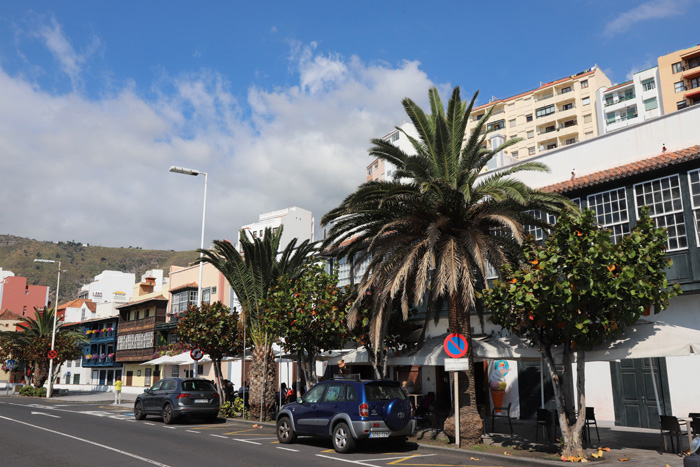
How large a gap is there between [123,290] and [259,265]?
63.1m

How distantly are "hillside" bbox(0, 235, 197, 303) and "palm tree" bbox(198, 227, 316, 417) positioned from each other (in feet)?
430

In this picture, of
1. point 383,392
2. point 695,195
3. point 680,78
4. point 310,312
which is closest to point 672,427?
point 383,392

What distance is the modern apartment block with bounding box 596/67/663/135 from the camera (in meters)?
64.4

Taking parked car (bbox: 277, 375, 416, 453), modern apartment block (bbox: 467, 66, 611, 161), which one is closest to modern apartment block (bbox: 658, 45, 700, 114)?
modern apartment block (bbox: 467, 66, 611, 161)

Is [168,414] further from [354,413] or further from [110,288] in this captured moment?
[110,288]

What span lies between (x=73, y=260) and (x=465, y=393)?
175 metres

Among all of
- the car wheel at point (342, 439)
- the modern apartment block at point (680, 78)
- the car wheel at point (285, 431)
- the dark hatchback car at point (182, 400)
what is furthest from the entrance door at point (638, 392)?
the modern apartment block at point (680, 78)

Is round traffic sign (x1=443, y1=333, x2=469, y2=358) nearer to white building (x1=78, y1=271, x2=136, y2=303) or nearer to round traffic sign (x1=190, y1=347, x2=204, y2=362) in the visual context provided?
round traffic sign (x1=190, y1=347, x2=204, y2=362)

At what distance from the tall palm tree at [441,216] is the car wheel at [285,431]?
302 cm

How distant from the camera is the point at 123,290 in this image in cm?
7850

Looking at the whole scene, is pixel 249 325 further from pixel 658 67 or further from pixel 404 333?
pixel 658 67

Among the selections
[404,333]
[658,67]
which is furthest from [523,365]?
[658,67]

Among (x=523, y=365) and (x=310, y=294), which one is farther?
(x=523, y=365)

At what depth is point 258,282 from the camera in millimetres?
22062
